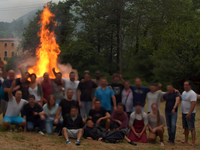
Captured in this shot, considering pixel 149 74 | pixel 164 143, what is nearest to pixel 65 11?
pixel 149 74

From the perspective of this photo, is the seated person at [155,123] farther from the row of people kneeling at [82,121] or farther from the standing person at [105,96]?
the standing person at [105,96]

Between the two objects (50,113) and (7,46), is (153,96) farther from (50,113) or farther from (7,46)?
(7,46)

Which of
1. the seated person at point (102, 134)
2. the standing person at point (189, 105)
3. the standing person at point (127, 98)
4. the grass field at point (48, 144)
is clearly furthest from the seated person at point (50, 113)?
the standing person at point (189, 105)

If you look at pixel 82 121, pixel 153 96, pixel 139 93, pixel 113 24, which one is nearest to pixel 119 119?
pixel 139 93

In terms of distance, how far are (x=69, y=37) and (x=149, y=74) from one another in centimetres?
2045

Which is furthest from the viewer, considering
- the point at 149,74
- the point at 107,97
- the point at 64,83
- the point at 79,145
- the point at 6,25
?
the point at 6,25

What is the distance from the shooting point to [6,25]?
83.9 meters

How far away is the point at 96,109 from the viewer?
22.1 feet

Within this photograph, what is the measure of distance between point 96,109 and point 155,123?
1.61m

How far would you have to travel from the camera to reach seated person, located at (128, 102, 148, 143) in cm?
655

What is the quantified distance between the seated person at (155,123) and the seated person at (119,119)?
0.65m

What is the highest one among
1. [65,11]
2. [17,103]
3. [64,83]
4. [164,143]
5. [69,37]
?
[65,11]

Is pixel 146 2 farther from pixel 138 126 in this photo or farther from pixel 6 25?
pixel 6 25

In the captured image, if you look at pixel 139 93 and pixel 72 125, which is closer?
pixel 72 125
